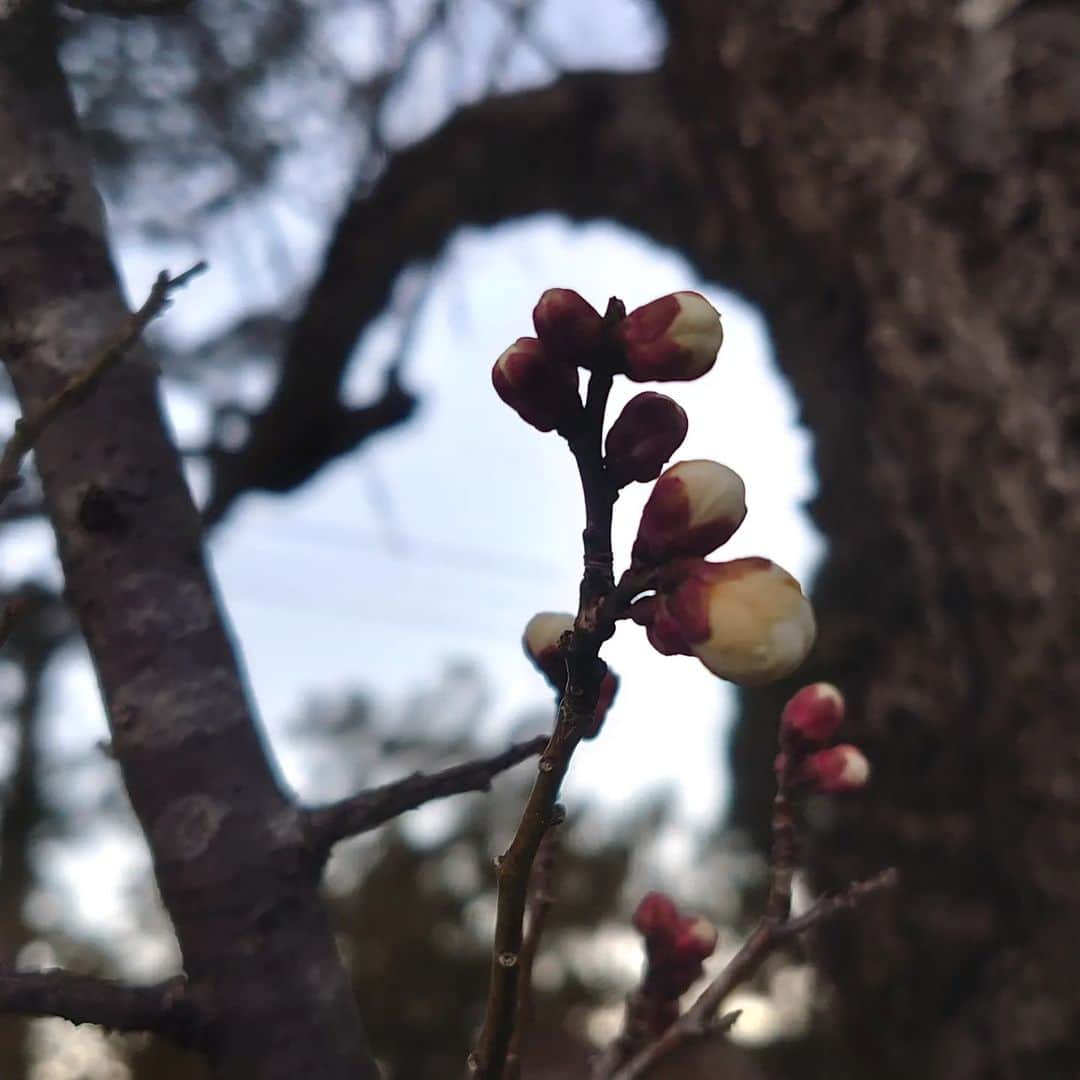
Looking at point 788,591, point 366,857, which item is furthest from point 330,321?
point 366,857

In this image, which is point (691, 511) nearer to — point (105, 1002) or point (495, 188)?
point (105, 1002)

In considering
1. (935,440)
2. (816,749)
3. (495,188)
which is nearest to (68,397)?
(816,749)

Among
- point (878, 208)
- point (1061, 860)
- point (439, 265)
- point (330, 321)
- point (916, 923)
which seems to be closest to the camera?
point (1061, 860)

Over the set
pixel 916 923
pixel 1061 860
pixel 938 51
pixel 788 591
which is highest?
pixel 938 51

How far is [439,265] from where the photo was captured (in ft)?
7.06

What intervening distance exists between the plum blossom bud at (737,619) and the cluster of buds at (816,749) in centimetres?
24

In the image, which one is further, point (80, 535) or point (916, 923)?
point (916, 923)

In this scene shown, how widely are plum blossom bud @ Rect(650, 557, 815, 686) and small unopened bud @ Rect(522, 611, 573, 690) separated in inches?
3.4

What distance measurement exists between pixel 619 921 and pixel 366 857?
1414 millimetres

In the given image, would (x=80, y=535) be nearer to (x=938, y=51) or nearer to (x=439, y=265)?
(x=938, y=51)

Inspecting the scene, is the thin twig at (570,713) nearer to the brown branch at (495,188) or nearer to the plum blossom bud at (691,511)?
the plum blossom bud at (691,511)

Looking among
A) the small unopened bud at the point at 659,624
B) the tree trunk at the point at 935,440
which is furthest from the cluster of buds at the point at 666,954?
the tree trunk at the point at 935,440

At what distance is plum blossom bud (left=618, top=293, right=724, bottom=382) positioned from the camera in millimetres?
349

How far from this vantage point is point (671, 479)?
0.36m
